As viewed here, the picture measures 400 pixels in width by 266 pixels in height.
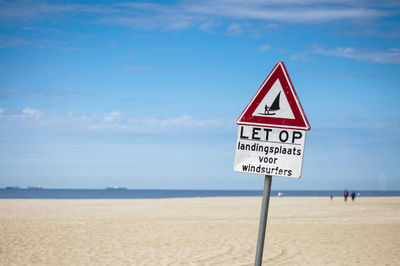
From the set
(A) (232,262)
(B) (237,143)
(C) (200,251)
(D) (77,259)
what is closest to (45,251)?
(D) (77,259)

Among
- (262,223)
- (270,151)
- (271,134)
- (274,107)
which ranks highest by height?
(274,107)

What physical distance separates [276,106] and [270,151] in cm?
42

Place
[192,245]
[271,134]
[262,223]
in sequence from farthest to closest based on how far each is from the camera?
[192,245], [271,134], [262,223]

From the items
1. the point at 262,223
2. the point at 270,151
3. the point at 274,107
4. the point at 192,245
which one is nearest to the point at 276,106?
the point at 274,107

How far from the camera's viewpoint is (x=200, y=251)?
11547 mm

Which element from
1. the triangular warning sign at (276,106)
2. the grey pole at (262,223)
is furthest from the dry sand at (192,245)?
the triangular warning sign at (276,106)

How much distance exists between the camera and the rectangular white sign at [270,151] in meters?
3.49

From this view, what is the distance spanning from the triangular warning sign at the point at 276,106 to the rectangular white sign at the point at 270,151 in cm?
6

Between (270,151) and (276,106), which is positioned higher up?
(276,106)

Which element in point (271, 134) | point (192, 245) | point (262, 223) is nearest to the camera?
point (262, 223)

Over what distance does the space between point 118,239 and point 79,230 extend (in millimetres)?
3207

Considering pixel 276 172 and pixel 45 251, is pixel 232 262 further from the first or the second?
pixel 276 172

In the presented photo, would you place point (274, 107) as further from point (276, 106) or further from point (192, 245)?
point (192, 245)

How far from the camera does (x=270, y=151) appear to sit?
3617 millimetres
